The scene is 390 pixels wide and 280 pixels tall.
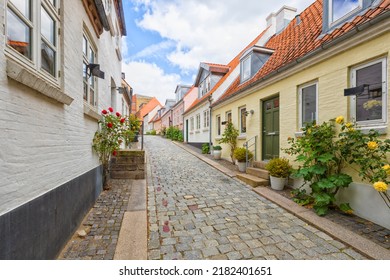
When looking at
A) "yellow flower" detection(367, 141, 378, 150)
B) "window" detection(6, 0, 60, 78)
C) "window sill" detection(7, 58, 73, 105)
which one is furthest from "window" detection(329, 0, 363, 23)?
"window sill" detection(7, 58, 73, 105)

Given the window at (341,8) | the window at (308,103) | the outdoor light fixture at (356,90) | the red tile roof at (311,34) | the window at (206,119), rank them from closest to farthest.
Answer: the outdoor light fixture at (356,90)
the red tile roof at (311,34)
the window at (341,8)
the window at (308,103)
the window at (206,119)

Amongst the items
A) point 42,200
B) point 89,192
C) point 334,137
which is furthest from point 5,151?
point 334,137

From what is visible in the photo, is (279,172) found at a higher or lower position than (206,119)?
lower

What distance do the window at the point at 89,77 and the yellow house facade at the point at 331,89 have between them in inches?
201

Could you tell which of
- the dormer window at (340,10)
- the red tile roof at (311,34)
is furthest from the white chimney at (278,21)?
the dormer window at (340,10)

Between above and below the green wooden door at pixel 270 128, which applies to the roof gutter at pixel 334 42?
above

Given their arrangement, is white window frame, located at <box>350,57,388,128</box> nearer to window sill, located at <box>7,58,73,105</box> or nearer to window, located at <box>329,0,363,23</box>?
window, located at <box>329,0,363,23</box>

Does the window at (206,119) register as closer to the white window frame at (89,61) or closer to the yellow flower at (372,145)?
the white window frame at (89,61)

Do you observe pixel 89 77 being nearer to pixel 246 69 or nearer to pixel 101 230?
pixel 101 230

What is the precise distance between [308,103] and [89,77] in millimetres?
5511

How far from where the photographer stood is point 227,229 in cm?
328

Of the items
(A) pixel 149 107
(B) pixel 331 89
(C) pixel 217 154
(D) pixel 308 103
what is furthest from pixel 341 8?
(A) pixel 149 107

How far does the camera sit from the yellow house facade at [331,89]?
11.1ft

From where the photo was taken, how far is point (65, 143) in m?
2.92
